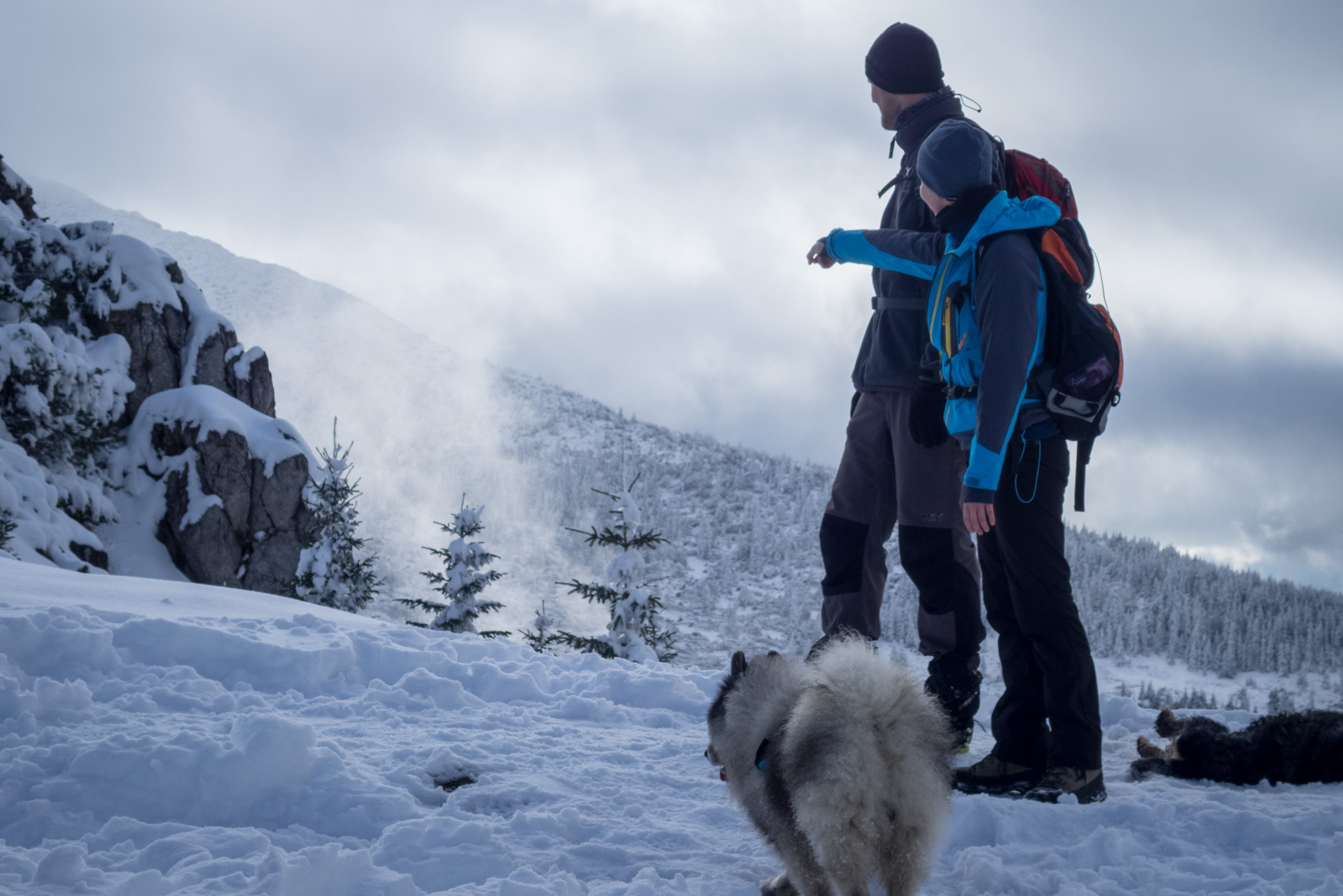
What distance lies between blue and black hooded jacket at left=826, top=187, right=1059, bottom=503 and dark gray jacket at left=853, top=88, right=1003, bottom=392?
44 cm

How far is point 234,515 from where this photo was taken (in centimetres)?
1997

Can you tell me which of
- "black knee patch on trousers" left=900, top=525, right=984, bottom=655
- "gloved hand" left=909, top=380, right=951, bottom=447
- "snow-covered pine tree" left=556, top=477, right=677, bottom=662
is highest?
"gloved hand" left=909, top=380, right=951, bottom=447

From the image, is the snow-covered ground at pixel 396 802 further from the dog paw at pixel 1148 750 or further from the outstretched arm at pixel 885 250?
the outstretched arm at pixel 885 250

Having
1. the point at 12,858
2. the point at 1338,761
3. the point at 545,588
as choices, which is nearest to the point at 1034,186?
the point at 1338,761

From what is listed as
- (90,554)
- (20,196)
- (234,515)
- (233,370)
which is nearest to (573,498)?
(233,370)

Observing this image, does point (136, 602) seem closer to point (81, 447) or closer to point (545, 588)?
point (81, 447)

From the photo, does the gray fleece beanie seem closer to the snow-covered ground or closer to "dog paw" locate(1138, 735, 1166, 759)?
the snow-covered ground

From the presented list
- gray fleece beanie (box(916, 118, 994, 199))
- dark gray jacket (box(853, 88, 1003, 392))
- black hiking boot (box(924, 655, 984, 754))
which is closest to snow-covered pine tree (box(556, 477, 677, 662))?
dark gray jacket (box(853, 88, 1003, 392))

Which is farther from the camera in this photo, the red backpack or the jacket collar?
the jacket collar

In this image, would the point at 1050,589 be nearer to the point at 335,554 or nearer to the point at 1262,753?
the point at 1262,753

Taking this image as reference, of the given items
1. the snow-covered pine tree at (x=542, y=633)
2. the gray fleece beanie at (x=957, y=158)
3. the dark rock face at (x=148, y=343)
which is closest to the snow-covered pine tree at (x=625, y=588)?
the snow-covered pine tree at (x=542, y=633)

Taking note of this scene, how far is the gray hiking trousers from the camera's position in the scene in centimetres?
415

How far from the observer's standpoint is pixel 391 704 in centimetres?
459

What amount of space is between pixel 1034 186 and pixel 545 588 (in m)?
53.2
